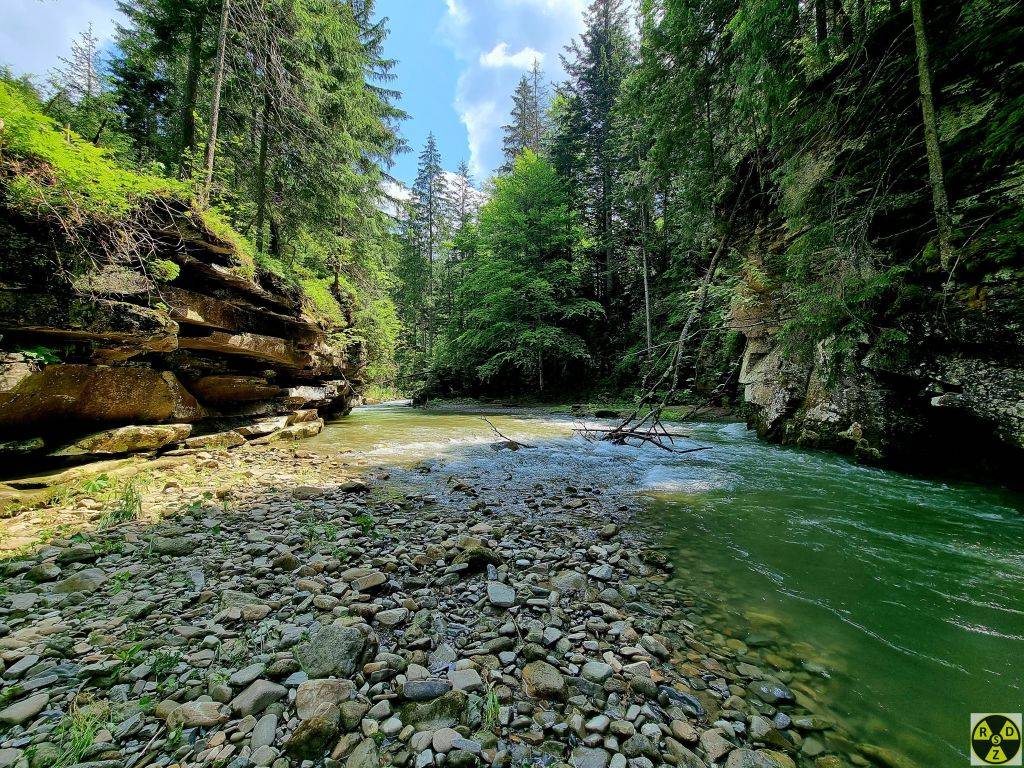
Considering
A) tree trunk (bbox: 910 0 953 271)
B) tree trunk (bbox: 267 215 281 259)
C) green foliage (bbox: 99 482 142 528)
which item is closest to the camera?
green foliage (bbox: 99 482 142 528)

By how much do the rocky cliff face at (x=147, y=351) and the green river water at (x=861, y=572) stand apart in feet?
13.2

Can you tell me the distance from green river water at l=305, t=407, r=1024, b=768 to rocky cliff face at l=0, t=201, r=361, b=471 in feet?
13.2

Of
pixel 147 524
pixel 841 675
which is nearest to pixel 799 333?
pixel 841 675

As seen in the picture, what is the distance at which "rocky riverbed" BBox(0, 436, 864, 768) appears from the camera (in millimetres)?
1609

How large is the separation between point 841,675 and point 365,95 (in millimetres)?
17560

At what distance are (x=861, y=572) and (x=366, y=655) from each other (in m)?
4.00

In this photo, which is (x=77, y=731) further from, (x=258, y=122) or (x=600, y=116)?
(x=600, y=116)

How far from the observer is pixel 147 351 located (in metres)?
5.73

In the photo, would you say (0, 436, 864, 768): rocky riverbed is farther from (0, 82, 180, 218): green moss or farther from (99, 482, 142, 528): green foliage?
(0, 82, 180, 218): green moss

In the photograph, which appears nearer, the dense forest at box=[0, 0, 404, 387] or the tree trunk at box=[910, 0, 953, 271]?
the tree trunk at box=[910, 0, 953, 271]

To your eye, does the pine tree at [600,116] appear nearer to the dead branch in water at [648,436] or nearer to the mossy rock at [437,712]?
A: the dead branch in water at [648,436]

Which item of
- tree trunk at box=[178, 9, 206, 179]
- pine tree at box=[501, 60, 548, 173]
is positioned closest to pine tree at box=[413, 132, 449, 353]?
pine tree at box=[501, 60, 548, 173]

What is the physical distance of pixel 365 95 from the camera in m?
12.8

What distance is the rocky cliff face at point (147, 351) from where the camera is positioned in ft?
14.4
